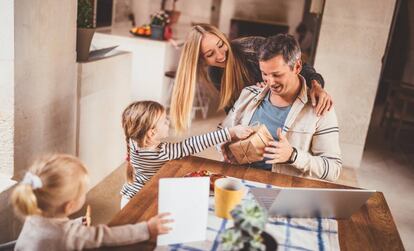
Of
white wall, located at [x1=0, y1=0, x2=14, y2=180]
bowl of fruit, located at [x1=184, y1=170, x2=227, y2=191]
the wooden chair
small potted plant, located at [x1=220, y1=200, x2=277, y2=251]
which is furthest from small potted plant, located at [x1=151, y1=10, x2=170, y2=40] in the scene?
small potted plant, located at [x1=220, y1=200, x2=277, y2=251]

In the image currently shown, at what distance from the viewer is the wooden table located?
50.7 inches

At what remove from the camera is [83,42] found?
2641 millimetres

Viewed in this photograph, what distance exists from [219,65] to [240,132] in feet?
1.87

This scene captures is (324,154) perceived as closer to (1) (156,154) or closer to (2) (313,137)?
(2) (313,137)

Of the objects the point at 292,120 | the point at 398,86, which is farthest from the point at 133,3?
the point at 292,120

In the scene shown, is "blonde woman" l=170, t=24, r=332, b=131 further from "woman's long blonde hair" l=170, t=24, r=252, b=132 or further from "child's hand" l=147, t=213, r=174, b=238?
"child's hand" l=147, t=213, r=174, b=238

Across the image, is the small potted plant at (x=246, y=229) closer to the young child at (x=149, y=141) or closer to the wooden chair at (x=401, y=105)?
the young child at (x=149, y=141)

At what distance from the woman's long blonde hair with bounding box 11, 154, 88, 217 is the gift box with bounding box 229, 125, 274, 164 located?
651mm

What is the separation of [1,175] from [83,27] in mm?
988

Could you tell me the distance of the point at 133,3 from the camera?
6594 millimetres

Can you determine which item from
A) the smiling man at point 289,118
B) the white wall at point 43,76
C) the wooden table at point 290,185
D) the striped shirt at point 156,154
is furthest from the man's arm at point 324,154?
the white wall at point 43,76

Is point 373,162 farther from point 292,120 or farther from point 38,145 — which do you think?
point 38,145

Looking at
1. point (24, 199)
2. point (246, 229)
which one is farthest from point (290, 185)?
point (24, 199)

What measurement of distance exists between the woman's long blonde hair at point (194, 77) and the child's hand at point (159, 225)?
2.96 feet
